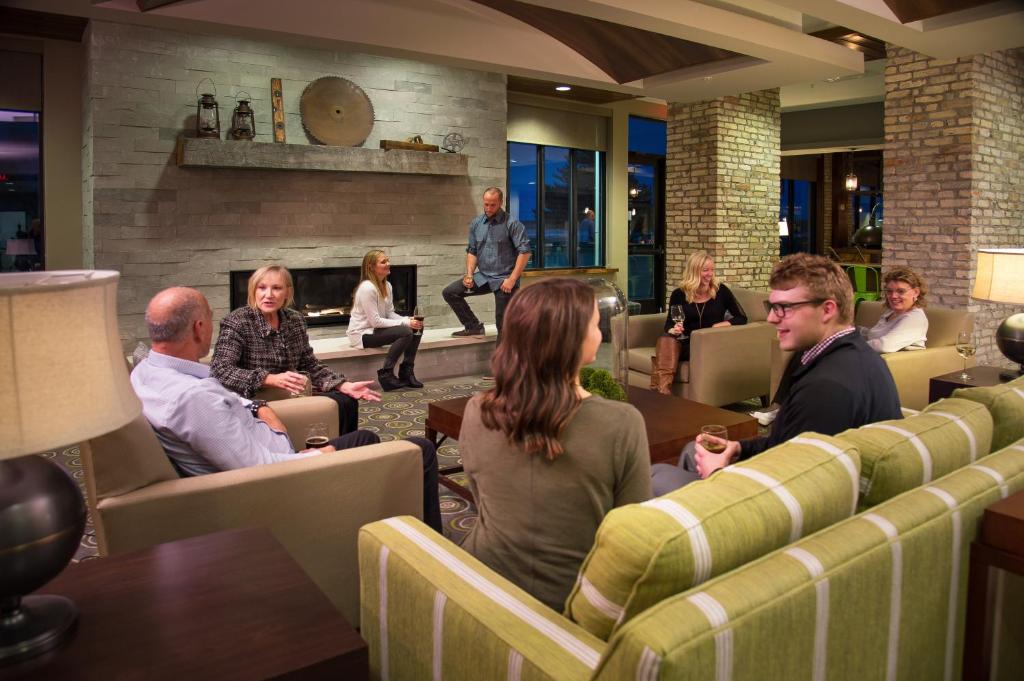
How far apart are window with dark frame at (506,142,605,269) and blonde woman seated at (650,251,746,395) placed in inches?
193

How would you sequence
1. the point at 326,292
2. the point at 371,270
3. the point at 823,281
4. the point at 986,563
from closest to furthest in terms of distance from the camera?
the point at 986,563 → the point at 823,281 → the point at 371,270 → the point at 326,292

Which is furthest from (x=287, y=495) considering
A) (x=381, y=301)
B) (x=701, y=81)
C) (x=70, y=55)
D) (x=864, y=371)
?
(x=701, y=81)

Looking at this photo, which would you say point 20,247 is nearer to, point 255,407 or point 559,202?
point 255,407

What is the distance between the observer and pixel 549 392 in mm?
1767

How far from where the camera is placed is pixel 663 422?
12.4 ft

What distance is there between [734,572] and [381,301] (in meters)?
5.62

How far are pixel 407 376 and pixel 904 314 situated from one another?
3735 mm

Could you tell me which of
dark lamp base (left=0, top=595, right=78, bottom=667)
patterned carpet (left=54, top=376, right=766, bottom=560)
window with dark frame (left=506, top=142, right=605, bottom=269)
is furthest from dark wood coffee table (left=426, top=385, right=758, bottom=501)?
window with dark frame (left=506, top=142, right=605, bottom=269)

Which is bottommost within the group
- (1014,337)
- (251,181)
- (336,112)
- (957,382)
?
(957,382)

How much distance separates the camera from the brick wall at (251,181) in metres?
6.47

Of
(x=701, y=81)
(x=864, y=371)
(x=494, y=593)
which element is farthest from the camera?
(x=701, y=81)

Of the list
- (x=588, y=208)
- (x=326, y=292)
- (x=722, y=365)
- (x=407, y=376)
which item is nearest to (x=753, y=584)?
(x=722, y=365)

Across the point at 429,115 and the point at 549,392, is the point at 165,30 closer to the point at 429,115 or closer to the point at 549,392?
the point at 429,115

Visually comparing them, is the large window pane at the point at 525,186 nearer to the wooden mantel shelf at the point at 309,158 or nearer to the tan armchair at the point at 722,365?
the wooden mantel shelf at the point at 309,158
